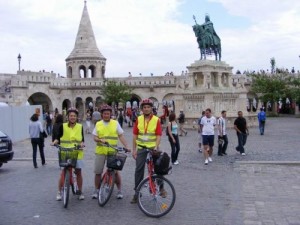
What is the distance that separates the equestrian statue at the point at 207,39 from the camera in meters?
29.5

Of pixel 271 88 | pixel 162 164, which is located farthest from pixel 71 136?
pixel 271 88

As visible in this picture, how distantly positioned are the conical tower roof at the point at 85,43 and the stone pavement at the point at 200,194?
1558 inches

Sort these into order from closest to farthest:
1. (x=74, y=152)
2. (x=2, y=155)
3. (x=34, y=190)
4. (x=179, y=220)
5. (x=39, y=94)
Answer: (x=179, y=220)
(x=74, y=152)
(x=34, y=190)
(x=2, y=155)
(x=39, y=94)

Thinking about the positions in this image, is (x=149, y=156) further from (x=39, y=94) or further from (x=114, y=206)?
(x=39, y=94)

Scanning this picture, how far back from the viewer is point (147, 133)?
733 cm

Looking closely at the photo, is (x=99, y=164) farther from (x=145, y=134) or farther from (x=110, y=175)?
(x=145, y=134)

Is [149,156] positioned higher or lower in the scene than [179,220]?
higher

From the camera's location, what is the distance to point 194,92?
2895cm

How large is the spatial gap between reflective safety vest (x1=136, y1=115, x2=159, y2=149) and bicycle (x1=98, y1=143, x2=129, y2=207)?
304mm

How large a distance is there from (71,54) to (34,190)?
4532 centimetres

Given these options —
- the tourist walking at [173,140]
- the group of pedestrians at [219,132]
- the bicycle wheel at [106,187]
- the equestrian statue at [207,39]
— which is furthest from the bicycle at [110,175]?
the equestrian statue at [207,39]

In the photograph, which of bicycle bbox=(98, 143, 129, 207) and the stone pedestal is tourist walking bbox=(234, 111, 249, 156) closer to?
bicycle bbox=(98, 143, 129, 207)

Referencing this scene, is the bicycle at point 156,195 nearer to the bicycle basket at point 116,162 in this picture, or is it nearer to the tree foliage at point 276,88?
the bicycle basket at point 116,162

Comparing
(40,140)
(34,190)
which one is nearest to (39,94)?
(40,140)
